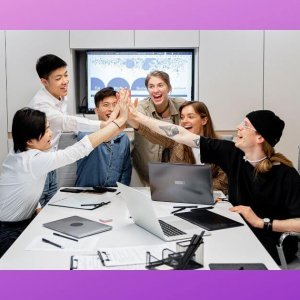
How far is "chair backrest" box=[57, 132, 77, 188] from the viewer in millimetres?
3340

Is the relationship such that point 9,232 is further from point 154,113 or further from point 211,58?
point 211,58

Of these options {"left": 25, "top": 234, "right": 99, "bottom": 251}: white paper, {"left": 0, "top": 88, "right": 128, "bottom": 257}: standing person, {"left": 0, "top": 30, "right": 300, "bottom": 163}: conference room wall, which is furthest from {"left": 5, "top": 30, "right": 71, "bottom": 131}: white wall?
{"left": 25, "top": 234, "right": 99, "bottom": 251}: white paper

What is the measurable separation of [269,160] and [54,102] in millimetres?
1689

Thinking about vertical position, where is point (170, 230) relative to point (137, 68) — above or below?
below

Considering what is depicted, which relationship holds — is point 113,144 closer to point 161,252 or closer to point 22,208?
point 22,208

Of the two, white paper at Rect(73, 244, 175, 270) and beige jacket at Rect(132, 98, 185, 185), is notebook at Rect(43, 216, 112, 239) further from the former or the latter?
beige jacket at Rect(132, 98, 185, 185)

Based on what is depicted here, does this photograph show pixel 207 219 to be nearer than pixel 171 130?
Yes

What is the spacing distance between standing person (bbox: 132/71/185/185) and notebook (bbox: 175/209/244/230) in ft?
3.57

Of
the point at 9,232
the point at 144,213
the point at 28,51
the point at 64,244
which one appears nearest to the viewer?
the point at 64,244

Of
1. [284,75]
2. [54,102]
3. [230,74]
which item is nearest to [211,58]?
[230,74]

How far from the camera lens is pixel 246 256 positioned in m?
1.72

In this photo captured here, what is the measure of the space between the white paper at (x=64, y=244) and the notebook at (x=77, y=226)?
0.17 feet

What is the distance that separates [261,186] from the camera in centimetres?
238
